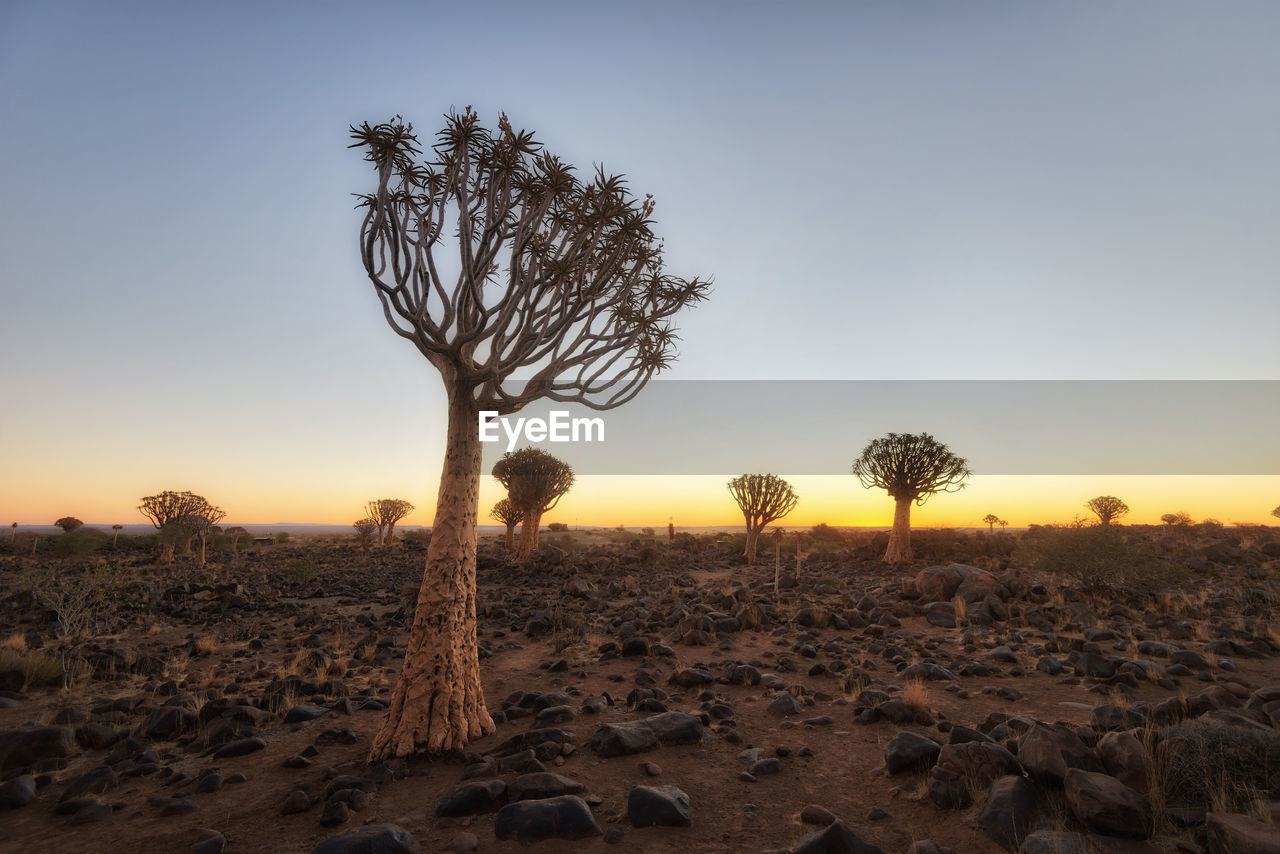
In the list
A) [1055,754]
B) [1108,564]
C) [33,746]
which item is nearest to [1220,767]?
[1055,754]

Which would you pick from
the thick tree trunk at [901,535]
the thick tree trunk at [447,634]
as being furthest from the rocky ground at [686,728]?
the thick tree trunk at [901,535]

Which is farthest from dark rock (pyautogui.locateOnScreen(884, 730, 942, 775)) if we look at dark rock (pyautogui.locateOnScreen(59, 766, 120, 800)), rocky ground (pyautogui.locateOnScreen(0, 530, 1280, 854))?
dark rock (pyautogui.locateOnScreen(59, 766, 120, 800))

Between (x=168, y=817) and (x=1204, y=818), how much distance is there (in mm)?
9093

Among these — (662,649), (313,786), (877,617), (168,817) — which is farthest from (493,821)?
(877,617)

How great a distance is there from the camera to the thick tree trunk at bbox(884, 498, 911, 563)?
90.2ft

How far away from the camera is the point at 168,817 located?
18.1ft

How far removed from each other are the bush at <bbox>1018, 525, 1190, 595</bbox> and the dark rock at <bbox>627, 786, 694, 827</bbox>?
17.0 metres

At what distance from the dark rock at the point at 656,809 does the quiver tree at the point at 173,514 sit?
120 ft

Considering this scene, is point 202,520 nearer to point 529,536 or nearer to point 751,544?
point 529,536

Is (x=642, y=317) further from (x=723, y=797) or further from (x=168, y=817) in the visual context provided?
(x=168, y=817)

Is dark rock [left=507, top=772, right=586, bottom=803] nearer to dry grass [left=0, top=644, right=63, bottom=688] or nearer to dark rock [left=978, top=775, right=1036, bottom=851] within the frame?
dark rock [left=978, top=775, right=1036, bottom=851]

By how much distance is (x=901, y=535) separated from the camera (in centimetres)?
2769

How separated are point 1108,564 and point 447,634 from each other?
18707 mm

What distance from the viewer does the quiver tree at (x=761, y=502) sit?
32.0m
